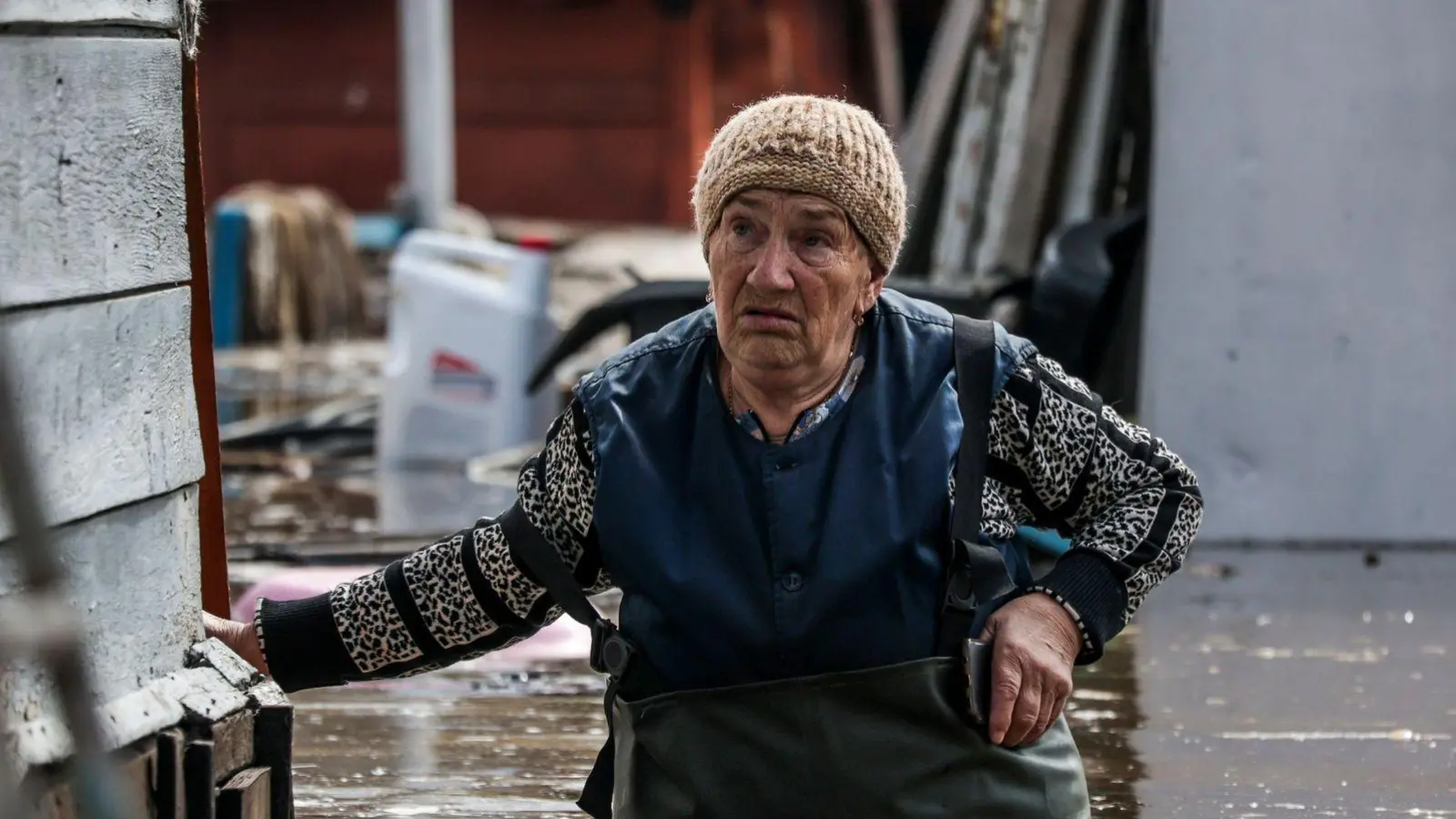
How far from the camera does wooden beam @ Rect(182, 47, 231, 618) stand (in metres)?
2.90

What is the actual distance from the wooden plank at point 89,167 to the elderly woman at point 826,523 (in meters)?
0.62

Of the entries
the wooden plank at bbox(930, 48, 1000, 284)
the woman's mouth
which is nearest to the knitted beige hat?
the woman's mouth

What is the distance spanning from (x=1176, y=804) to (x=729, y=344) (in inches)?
57.8

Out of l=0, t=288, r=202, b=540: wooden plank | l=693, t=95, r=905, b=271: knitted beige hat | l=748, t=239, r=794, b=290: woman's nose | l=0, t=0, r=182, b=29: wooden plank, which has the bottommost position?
l=0, t=288, r=202, b=540: wooden plank

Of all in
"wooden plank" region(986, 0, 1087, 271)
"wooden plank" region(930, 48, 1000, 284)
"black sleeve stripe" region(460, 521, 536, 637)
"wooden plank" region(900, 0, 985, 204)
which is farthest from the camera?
"wooden plank" region(900, 0, 985, 204)

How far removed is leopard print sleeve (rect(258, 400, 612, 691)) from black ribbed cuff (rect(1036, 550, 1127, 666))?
2.08 feet

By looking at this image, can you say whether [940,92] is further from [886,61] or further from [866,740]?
[886,61]

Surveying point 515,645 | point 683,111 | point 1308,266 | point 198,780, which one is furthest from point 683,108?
point 198,780

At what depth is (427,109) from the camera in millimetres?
17359

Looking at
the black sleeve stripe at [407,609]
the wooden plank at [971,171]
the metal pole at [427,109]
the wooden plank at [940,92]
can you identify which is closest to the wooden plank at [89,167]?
the black sleeve stripe at [407,609]

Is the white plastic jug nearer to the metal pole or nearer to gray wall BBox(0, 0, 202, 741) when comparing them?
gray wall BBox(0, 0, 202, 741)

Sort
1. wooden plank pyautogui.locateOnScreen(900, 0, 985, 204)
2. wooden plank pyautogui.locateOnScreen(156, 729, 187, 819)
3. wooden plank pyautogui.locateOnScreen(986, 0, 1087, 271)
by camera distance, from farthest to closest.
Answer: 1. wooden plank pyautogui.locateOnScreen(900, 0, 985, 204)
2. wooden plank pyautogui.locateOnScreen(986, 0, 1087, 271)
3. wooden plank pyautogui.locateOnScreen(156, 729, 187, 819)

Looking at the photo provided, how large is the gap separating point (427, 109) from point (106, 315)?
15176 millimetres

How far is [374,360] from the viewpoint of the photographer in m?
13.9
